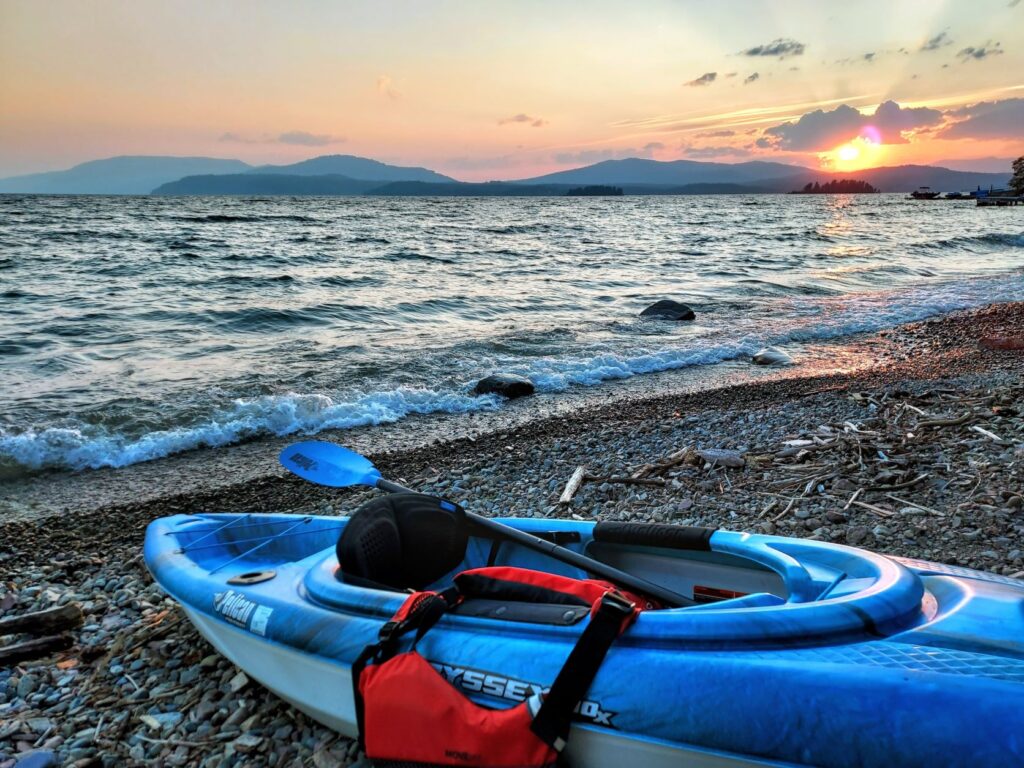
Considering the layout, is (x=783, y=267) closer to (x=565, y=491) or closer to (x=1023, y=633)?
(x=565, y=491)

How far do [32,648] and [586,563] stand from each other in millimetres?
3206

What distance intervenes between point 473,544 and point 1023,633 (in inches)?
104

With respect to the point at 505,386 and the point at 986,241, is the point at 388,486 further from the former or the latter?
the point at 986,241

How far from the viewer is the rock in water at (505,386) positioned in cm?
992

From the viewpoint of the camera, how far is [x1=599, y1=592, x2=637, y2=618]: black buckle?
2549mm

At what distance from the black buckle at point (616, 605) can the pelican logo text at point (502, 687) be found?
33 centimetres

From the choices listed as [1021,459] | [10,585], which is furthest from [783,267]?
[10,585]

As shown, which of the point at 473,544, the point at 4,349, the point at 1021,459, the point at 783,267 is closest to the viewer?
the point at 473,544

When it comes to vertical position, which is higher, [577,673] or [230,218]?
[230,218]

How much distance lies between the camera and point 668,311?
16.3 meters

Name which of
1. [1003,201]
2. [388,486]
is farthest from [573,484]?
[1003,201]

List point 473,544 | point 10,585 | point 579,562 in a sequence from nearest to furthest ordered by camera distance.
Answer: point 579,562 → point 473,544 → point 10,585

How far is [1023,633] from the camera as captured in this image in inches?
94.0

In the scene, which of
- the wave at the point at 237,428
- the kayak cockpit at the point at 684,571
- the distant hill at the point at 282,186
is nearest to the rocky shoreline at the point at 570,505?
the kayak cockpit at the point at 684,571
